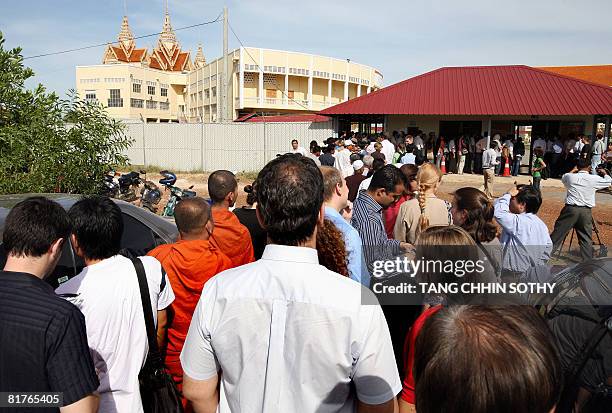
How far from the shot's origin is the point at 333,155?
41.1ft

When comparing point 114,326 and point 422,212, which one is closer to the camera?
point 114,326

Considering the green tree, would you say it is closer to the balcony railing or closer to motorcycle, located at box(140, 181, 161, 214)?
motorcycle, located at box(140, 181, 161, 214)

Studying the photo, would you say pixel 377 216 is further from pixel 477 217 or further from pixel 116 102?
pixel 116 102

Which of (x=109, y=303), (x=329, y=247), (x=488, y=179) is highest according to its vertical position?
(x=329, y=247)

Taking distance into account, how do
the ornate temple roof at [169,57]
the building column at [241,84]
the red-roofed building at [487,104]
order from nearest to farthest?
the red-roofed building at [487,104] → the building column at [241,84] → the ornate temple roof at [169,57]

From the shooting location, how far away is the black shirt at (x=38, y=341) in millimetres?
1665

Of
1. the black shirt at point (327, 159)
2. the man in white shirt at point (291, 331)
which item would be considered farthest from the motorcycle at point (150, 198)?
the man in white shirt at point (291, 331)

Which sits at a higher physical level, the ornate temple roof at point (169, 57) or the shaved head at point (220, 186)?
the ornate temple roof at point (169, 57)

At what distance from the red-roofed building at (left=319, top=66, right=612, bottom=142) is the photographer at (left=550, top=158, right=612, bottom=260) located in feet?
41.3

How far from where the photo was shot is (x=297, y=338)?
156cm

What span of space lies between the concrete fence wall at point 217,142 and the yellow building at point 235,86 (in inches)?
701

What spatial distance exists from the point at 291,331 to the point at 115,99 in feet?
187

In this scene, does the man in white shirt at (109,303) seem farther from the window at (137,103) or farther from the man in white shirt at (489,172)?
the window at (137,103)

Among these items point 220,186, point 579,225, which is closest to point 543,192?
point 579,225
